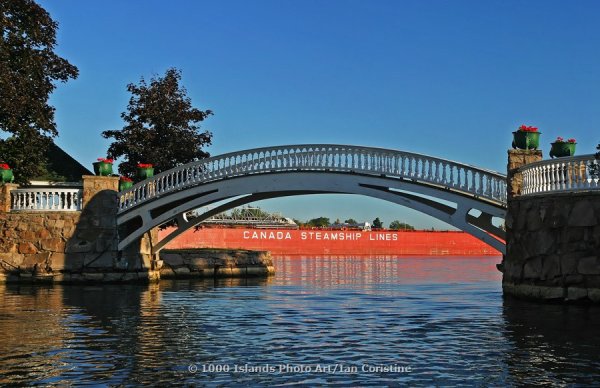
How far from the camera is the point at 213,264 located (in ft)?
119

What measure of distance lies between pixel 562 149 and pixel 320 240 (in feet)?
209

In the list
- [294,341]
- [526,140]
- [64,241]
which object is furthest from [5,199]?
[294,341]

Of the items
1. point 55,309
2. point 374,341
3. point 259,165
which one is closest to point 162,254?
point 259,165

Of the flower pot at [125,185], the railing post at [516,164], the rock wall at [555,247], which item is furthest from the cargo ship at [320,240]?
the rock wall at [555,247]

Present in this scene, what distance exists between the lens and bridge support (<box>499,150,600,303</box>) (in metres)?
18.9

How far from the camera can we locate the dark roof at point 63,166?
4269 centimetres

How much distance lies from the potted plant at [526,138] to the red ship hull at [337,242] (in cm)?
4970

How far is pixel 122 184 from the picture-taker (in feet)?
104

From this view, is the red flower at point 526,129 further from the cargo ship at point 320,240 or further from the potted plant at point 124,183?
the cargo ship at point 320,240

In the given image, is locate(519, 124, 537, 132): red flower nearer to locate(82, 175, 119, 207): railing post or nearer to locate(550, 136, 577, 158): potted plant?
locate(550, 136, 577, 158): potted plant

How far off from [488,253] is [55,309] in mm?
85799

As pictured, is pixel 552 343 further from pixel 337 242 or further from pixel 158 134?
pixel 337 242

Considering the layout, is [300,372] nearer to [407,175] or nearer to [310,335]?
[310,335]

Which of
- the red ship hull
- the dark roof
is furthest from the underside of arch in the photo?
the red ship hull
